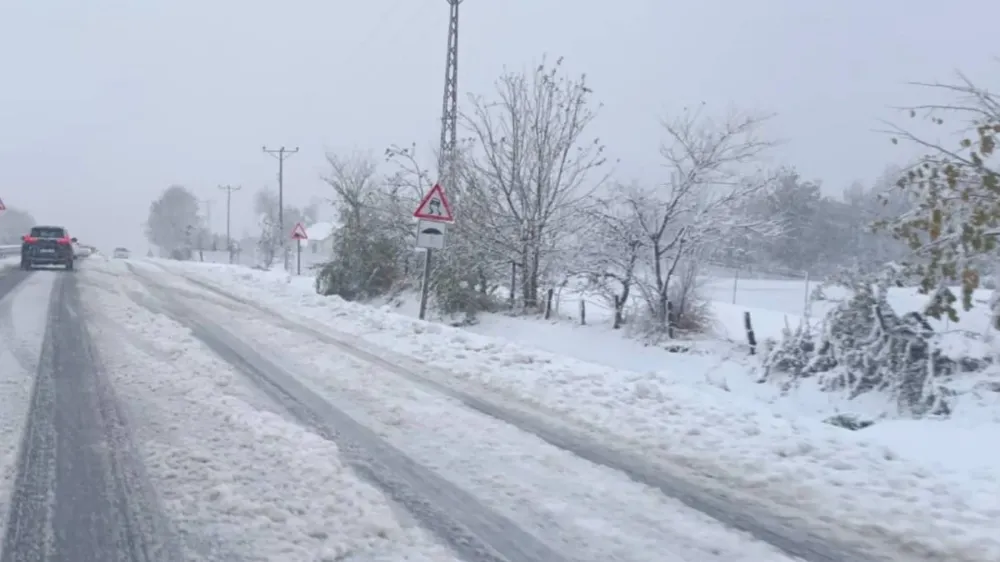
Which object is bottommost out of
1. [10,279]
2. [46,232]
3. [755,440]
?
[10,279]

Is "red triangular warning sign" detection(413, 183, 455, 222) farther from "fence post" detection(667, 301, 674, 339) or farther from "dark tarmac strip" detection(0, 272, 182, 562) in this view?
"dark tarmac strip" detection(0, 272, 182, 562)

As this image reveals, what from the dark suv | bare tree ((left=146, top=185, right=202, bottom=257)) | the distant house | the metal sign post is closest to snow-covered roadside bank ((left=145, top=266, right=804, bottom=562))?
the metal sign post

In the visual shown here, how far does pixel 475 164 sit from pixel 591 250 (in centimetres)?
446

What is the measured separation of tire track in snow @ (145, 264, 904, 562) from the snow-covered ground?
0.61ft

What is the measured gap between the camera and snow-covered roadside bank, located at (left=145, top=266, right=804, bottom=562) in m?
5.23

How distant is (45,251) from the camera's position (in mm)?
34625

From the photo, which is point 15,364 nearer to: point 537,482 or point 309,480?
point 309,480

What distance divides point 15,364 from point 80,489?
5.78 m

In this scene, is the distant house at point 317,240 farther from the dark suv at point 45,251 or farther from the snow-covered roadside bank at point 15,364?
the snow-covered roadside bank at point 15,364

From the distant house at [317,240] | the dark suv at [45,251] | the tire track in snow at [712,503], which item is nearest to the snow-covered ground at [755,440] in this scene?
the tire track in snow at [712,503]

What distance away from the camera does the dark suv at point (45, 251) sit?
34562mm

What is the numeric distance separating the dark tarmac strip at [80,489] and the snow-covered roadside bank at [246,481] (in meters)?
0.16

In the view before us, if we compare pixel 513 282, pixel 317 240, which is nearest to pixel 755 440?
pixel 513 282

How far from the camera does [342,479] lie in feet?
20.7
